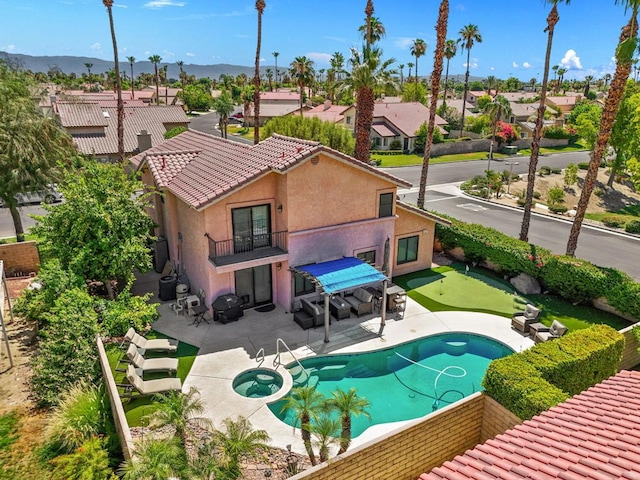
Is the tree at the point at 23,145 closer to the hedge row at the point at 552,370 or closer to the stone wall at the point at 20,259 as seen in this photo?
the stone wall at the point at 20,259

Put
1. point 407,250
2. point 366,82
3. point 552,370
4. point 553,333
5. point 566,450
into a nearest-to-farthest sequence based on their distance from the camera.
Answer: point 566,450 < point 552,370 < point 553,333 < point 407,250 < point 366,82

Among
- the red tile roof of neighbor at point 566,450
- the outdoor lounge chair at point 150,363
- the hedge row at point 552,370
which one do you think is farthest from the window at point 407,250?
the red tile roof of neighbor at point 566,450

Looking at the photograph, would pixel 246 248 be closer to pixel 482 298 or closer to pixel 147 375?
pixel 147 375

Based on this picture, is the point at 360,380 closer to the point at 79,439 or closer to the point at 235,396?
A: the point at 235,396

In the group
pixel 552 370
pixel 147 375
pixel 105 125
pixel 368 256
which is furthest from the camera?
pixel 105 125

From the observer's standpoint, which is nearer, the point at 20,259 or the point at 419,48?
the point at 20,259

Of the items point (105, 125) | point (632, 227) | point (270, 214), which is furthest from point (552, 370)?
point (105, 125)

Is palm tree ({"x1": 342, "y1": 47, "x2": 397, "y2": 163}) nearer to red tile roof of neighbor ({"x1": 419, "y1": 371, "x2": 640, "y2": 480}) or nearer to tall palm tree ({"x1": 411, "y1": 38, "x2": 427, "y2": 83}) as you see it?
red tile roof of neighbor ({"x1": 419, "y1": 371, "x2": 640, "y2": 480})
